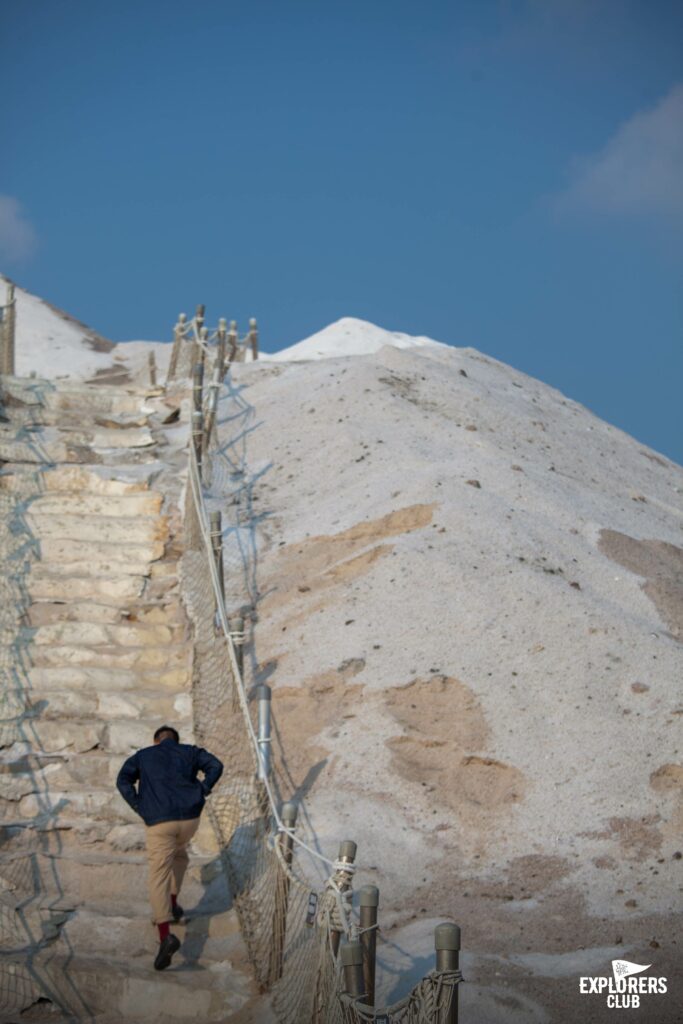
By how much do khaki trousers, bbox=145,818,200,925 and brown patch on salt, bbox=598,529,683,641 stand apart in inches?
153

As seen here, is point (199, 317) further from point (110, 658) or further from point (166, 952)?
point (166, 952)

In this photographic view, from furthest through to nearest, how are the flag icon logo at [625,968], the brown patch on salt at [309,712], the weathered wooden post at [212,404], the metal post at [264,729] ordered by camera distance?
the weathered wooden post at [212,404] < the brown patch on salt at [309,712] < the metal post at [264,729] < the flag icon logo at [625,968]

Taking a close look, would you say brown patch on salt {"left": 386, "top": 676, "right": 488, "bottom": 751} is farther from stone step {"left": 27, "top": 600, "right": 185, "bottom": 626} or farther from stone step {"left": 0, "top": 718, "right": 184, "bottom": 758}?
stone step {"left": 27, "top": 600, "right": 185, "bottom": 626}

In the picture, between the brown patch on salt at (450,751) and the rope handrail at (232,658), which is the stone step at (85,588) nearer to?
the rope handrail at (232,658)

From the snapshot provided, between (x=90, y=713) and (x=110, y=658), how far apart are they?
593 mm

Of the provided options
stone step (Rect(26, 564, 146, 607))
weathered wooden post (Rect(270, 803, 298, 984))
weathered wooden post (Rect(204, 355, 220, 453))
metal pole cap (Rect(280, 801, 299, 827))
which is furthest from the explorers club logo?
weathered wooden post (Rect(204, 355, 220, 453))

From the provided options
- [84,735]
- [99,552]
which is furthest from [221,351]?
[84,735]

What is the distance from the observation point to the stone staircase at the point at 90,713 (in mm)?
5473

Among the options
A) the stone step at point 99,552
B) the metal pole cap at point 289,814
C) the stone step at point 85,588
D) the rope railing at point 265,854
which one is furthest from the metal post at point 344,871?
the stone step at point 99,552

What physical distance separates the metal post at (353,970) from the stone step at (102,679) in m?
3.80

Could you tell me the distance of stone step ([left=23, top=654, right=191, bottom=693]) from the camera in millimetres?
7848

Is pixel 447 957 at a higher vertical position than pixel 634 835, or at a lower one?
lower

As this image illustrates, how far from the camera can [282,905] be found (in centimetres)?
523

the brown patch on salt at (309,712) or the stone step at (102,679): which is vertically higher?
the stone step at (102,679)
